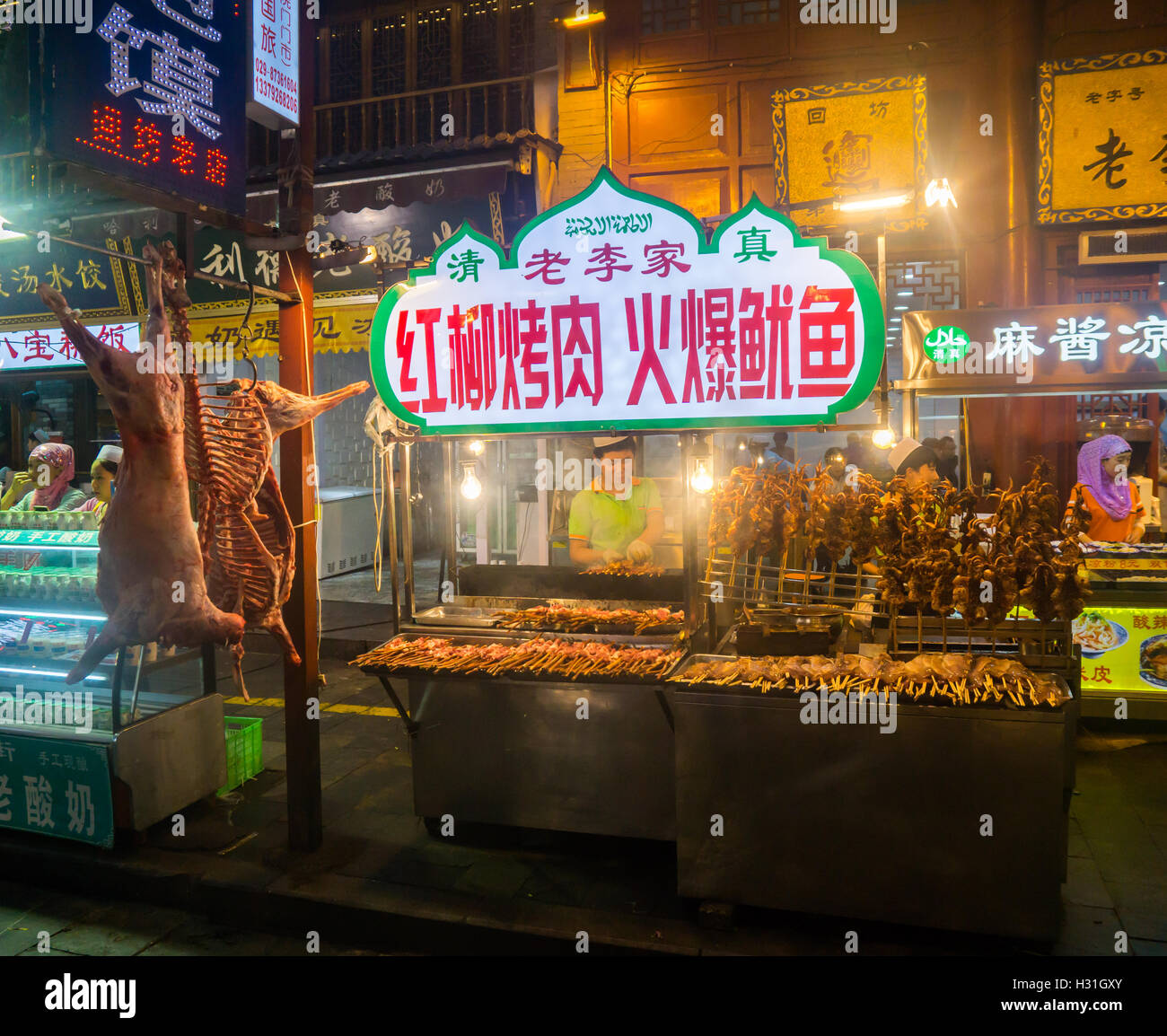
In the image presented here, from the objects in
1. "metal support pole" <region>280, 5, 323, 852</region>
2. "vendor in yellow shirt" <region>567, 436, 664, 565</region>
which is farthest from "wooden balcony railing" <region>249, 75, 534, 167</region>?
"metal support pole" <region>280, 5, 323, 852</region>

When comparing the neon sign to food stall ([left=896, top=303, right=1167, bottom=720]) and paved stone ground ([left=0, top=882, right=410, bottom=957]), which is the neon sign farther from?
food stall ([left=896, top=303, right=1167, bottom=720])

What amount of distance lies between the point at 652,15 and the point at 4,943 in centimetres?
1198

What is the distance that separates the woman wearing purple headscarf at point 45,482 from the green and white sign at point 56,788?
3533mm

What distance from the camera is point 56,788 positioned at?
530cm

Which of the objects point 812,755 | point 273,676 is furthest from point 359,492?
point 812,755

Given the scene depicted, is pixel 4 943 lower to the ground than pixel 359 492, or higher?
lower

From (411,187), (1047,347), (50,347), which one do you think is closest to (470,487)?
(411,187)

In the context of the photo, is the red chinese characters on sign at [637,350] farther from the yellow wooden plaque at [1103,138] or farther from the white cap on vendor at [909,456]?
the yellow wooden plaque at [1103,138]

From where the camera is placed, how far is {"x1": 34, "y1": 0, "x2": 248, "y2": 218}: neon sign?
11.2 feet

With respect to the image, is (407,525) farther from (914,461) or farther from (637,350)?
(914,461)

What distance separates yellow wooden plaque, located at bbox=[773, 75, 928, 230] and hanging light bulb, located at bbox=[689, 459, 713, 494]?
5.43m

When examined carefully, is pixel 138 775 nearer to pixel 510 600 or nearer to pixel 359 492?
pixel 510 600

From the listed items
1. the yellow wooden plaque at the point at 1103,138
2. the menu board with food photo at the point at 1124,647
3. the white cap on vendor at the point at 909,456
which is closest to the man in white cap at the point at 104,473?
the white cap on vendor at the point at 909,456
